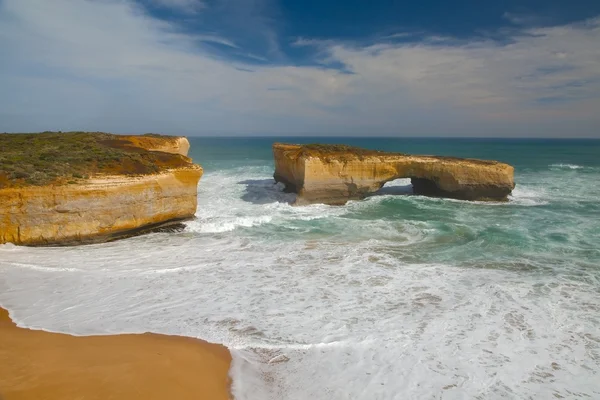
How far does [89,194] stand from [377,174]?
47.6 ft

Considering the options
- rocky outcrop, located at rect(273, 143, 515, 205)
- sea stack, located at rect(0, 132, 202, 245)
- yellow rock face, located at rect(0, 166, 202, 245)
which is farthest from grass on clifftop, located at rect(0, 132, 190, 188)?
rocky outcrop, located at rect(273, 143, 515, 205)

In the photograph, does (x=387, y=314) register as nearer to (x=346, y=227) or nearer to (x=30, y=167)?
(x=346, y=227)

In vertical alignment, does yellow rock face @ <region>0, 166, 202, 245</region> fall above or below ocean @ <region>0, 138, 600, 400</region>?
above

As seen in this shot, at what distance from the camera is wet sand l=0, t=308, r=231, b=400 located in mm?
5605

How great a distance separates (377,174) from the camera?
21312 millimetres

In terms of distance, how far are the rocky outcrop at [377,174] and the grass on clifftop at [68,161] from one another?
6.95 m

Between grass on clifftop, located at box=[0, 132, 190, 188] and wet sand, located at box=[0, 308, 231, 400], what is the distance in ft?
22.4

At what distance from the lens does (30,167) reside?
13289 mm

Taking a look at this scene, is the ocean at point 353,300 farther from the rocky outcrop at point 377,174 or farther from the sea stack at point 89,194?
the rocky outcrop at point 377,174

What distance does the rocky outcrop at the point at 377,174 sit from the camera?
2033 centimetres

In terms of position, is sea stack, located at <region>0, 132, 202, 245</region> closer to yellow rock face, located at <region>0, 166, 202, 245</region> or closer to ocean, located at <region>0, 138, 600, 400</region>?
yellow rock face, located at <region>0, 166, 202, 245</region>

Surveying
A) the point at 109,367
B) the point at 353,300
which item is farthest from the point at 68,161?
the point at 353,300

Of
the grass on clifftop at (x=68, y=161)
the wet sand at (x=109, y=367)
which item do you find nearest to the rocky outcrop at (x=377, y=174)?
the grass on clifftop at (x=68, y=161)

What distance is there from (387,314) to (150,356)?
4.79m
